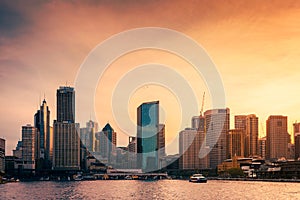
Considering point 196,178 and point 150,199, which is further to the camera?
point 196,178

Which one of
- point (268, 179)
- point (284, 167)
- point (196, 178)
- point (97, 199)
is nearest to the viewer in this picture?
point (97, 199)

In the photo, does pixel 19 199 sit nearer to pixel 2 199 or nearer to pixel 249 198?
pixel 2 199

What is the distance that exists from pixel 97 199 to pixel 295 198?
34.2m

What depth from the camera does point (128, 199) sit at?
82.2 m

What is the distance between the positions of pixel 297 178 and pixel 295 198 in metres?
104

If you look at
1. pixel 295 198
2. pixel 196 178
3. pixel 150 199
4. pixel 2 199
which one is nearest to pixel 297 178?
pixel 196 178

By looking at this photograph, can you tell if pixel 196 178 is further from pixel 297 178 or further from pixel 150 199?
pixel 150 199

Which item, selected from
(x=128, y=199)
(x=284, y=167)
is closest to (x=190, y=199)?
(x=128, y=199)

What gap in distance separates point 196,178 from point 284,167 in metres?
47.2

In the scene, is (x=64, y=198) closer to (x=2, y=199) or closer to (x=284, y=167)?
(x=2, y=199)

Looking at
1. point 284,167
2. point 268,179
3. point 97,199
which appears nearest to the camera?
point 97,199

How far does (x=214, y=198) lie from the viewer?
8350 centimetres

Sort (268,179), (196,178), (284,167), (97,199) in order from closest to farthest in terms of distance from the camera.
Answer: (97,199) < (196,178) < (268,179) < (284,167)

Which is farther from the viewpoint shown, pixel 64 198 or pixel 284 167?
pixel 284 167
